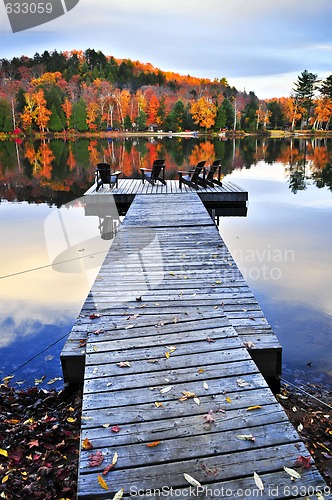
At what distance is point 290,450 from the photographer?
2197 mm

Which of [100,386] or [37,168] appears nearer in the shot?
[100,386]

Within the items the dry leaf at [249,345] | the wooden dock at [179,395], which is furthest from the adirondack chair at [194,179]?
the dry leaf at [249,345]

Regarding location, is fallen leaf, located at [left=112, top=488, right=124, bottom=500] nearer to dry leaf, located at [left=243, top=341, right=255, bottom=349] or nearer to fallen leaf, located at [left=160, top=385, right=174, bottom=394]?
fallen leaf, located at [left=160, top=385, right=174, bottom=394]

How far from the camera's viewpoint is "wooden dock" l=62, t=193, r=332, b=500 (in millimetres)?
2035

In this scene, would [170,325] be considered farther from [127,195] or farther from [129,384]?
[127,195]

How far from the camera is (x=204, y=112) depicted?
6588 cm

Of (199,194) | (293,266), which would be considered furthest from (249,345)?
(199,194)

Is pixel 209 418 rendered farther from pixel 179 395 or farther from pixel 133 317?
pixel 133 317

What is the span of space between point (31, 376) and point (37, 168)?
20458 mm

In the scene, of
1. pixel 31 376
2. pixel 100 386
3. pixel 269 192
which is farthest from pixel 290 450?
pixel 269 192

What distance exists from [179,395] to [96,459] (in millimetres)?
702

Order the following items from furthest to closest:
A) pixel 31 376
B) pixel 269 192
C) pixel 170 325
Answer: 1. pixel 269 192
2. pixel 31 376
3. pixel 170 325

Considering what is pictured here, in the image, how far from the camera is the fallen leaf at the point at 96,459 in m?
2.12

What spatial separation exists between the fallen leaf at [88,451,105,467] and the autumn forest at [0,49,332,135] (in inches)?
2285
